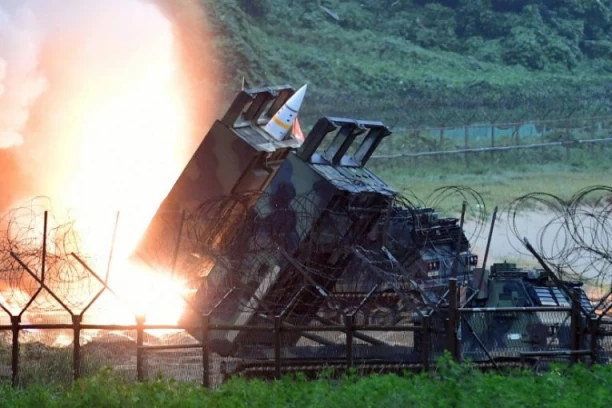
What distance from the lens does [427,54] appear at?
4844 cm

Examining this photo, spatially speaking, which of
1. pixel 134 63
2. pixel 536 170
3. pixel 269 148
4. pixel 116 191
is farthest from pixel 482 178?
pixel 269 148

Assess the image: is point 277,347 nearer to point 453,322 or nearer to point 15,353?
point 453,322

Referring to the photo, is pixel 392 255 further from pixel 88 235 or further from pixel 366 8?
pixel 366 8

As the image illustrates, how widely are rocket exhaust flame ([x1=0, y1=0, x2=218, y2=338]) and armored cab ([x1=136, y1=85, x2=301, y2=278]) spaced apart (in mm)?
3268

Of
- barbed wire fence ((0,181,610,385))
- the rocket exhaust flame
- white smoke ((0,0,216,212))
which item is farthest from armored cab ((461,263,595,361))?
white smoke ((0,0,216,212))

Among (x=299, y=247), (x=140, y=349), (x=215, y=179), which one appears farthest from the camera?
(x=215, y=179)

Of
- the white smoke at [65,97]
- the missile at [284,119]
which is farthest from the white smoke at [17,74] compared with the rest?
the missile at [284,119]

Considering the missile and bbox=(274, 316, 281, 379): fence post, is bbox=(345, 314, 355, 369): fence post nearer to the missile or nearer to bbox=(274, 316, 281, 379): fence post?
bbox=(274, 316, 281, 379): fence post

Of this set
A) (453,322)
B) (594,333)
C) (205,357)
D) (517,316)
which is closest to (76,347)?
(205,357)

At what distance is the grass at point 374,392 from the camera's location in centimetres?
1078

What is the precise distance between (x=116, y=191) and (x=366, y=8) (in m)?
29.6

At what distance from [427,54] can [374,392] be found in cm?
3784

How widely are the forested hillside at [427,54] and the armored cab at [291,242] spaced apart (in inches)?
938

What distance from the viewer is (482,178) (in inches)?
1484
